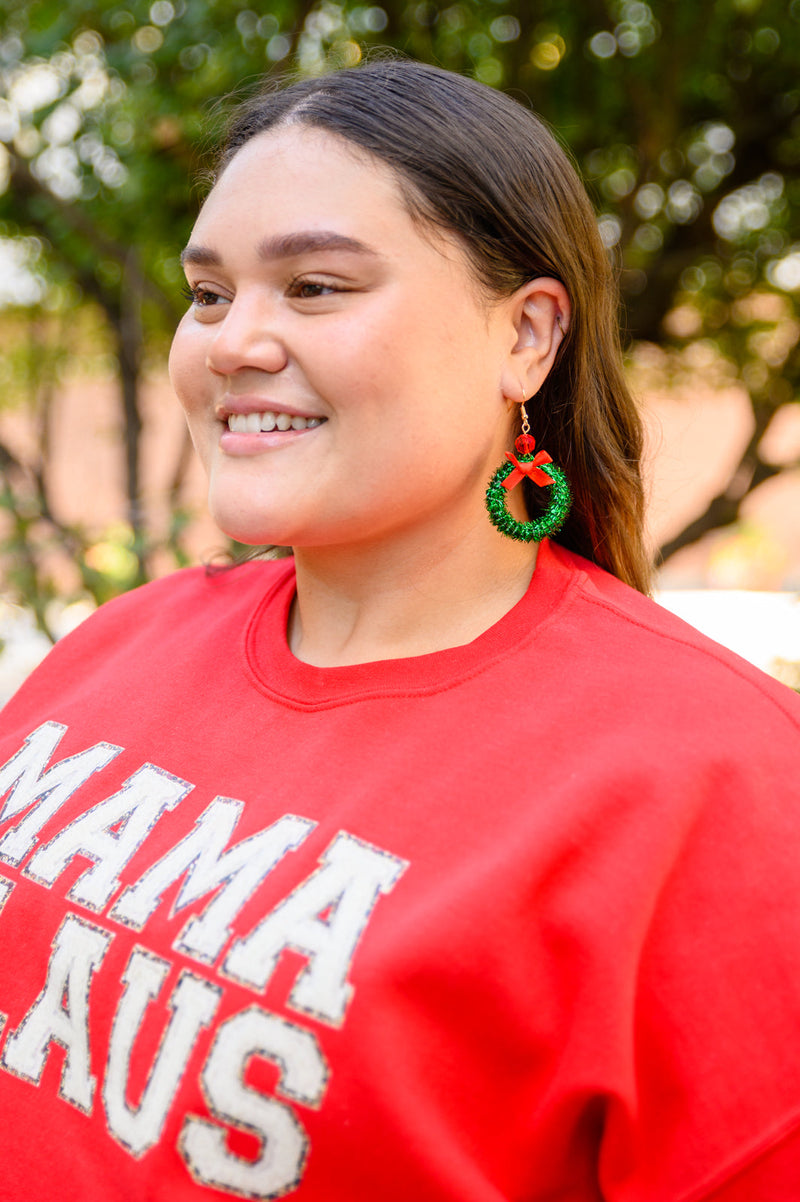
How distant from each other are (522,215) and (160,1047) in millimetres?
1180

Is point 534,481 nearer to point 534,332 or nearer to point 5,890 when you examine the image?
point 534,332

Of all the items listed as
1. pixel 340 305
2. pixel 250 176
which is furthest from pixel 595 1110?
pixel 250 176

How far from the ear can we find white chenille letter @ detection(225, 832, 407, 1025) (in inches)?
27.1

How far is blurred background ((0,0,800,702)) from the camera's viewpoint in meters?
3.36

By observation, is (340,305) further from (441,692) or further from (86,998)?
(86,998)

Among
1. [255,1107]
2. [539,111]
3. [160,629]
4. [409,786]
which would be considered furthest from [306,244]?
[539,111]

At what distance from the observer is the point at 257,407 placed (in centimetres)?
145

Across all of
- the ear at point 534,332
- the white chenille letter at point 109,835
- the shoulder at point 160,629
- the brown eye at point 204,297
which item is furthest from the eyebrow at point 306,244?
the white chenille letter at point 109,835

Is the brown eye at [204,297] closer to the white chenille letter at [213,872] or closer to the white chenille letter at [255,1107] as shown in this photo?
the white chenille letter at [213,872]

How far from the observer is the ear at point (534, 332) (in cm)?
154

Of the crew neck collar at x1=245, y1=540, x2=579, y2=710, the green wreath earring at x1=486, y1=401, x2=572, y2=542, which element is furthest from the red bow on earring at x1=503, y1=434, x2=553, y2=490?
the crew neck collar at x1=245, y1=540, x2=579, y2=710

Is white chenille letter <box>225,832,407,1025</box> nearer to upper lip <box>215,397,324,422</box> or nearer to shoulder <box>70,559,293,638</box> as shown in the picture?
upper lip <box>215,397,324,422</box>

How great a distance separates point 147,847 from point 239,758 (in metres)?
0.17

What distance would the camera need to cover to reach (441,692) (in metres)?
1.44
